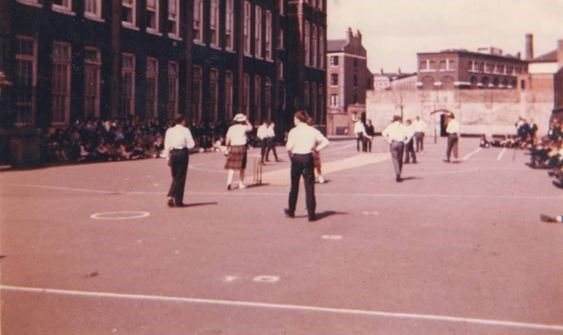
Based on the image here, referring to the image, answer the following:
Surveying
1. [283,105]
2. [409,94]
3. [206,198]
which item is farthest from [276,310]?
[409,94]

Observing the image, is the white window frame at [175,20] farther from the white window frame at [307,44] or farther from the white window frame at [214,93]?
the white window frame at [307,44]

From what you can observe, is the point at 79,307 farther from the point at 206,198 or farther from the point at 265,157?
the point at 265,157

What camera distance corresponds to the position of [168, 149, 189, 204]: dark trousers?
14.0 m

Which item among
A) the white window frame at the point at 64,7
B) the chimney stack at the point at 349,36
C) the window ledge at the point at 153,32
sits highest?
the chimney stack at the point at 349,36

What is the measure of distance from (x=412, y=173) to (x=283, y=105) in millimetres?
31715

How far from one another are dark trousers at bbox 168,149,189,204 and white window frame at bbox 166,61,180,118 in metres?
24.1

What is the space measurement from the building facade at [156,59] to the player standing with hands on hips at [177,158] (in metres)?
12.8

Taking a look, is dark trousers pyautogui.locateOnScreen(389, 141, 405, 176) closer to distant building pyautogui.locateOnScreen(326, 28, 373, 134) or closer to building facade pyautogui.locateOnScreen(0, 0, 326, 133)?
building facade pyautogui.locateOnScreen(0, 0, 326, 133)

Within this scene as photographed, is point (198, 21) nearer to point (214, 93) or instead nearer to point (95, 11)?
point (214, 93)

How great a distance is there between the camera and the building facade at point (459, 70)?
113562 mm

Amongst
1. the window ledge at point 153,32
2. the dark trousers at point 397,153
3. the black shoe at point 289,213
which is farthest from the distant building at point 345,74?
the black shoe at point 289,213

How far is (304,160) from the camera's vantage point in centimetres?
1246

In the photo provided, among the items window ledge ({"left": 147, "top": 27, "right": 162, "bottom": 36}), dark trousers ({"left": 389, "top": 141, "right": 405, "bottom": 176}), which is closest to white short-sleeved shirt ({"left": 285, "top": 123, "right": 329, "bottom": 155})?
dark trousers ({"left": 389, "top": 141, "right": 405, "bottom": 176})

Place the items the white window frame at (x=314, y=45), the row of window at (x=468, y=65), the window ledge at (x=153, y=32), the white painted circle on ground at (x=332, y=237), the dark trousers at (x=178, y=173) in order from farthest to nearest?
1. the row of window at (x=468, y=65)
2. the white window frame at (x=314, y=45)
3. the window ledge at (x=153, y=32)
4. the dark trousers at (x=178, y=173)
5. the white painted circle on ground at (x=332, y=237)
